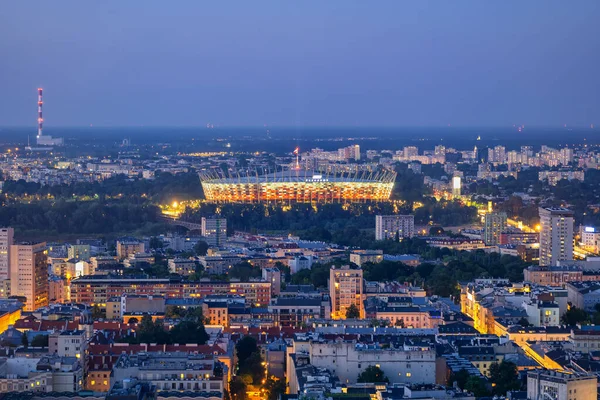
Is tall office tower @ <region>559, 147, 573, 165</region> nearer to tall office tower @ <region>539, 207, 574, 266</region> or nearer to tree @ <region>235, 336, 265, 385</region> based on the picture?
tall office tower @ <region>539, 207, 574, 266</region>

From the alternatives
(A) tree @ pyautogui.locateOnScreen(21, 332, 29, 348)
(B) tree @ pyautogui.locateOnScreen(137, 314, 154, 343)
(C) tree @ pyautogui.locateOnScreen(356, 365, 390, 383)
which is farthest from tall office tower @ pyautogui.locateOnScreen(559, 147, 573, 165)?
(C) tree @ pyautogui.locateOnScreen(356, 365, 390, 383)

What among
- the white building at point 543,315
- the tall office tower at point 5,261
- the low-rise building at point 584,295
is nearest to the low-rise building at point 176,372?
the white building at point 543,315

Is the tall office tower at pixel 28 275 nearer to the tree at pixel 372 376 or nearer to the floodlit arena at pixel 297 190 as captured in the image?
the tree at pixel 372 376

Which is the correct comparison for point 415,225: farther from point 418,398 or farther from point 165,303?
point 418,398

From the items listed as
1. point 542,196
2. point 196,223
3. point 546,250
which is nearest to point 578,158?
point 542,196

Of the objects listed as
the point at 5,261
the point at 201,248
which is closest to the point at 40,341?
the point at 5,261

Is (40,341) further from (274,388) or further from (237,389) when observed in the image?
(274,388)
